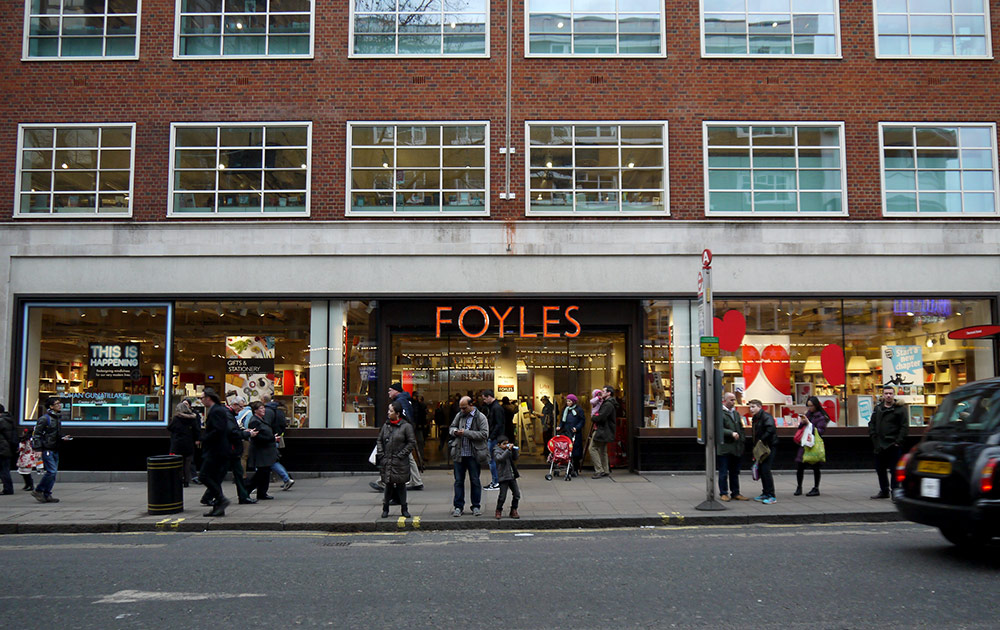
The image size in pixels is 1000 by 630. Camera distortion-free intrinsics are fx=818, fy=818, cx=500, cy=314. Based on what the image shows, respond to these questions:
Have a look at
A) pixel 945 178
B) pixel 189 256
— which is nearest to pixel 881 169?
pixel 945 178

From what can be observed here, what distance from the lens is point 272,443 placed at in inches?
531

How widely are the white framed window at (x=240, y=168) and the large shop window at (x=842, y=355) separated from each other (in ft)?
30.4

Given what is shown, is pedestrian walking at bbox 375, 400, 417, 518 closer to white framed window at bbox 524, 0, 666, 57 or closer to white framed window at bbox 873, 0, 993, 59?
white framed window at bbox 524, 0, 666, 57

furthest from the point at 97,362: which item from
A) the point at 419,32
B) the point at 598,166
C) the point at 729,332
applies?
the point at 729,332

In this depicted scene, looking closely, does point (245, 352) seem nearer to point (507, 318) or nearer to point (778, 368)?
point (507, 318)

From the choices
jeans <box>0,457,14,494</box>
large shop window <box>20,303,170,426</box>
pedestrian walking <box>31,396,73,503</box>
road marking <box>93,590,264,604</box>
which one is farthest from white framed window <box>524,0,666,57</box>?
road marking <box>93,590,264,604</box>

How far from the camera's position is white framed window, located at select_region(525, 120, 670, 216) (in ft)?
56.3

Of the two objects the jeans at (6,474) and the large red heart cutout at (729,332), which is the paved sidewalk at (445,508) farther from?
the large red heart cutout at (729,332)

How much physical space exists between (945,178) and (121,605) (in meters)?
17.2

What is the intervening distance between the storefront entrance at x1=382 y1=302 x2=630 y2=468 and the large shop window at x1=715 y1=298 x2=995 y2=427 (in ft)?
8.19

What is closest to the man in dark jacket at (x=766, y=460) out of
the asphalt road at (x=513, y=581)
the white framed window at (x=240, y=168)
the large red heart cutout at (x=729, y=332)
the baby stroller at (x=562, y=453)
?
the asphalt road at (x=513, y=581)

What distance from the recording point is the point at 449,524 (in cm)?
1120

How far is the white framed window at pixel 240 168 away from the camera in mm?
17172

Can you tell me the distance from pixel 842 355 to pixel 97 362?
1531cm
